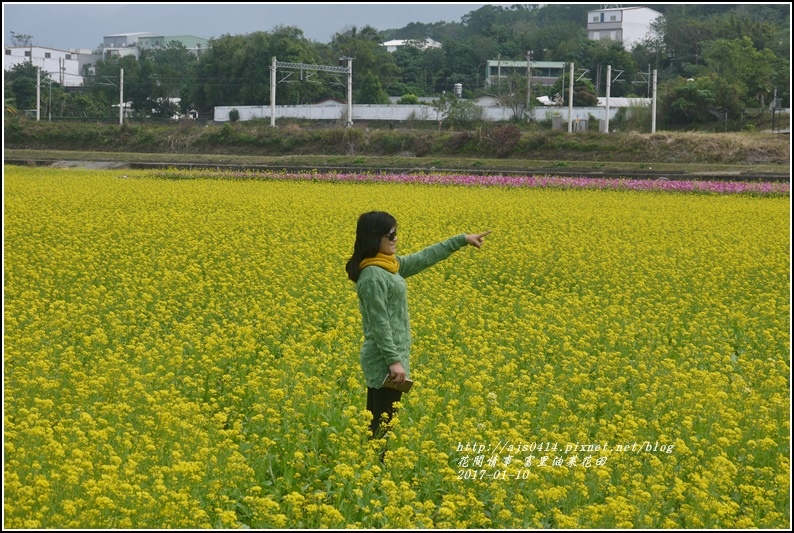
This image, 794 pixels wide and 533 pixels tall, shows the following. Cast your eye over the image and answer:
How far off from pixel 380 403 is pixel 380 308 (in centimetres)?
53

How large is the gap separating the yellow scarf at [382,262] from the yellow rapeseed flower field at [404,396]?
72cm

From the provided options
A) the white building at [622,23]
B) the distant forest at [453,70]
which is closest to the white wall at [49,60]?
the distant forest at [453,70]

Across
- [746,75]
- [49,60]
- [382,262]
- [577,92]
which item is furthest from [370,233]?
[49,60]

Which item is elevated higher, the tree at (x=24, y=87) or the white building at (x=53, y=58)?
the white building at (x=53, y=58)

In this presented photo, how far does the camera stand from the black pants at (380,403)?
5547mm

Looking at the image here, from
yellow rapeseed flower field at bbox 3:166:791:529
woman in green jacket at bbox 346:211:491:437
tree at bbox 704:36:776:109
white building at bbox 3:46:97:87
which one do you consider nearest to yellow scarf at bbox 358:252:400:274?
woman in green jacket at bbox 346:211:491:437

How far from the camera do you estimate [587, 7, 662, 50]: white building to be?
100 m

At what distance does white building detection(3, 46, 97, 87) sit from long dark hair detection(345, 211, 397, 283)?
77.6 metres

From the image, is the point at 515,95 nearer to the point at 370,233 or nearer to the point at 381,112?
the point at 381,112

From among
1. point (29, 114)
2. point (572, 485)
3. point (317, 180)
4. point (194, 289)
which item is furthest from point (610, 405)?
point (29, 114)

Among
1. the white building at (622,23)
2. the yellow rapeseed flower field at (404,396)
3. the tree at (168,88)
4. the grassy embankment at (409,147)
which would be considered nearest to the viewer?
the yellow rapeseed flower field at (404,396)

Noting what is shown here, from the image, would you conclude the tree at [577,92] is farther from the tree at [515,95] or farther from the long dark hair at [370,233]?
the long dark hair at [370,233]

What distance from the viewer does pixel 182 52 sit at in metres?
75.6

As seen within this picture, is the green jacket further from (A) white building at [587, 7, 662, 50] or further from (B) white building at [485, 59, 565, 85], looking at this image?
(A) white building at [587, 7, 662, 50]
